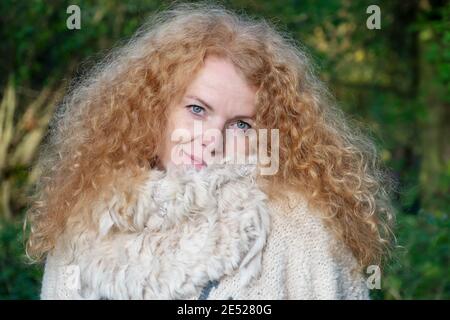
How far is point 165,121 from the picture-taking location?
279 centimetres

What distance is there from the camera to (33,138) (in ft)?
20.5

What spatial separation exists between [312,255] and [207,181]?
1.26 feet

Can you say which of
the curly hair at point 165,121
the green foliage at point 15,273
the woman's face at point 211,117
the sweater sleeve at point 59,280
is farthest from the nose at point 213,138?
the green foliage at point 15,273

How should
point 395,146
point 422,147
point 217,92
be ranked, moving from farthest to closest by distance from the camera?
point 395,146, point 422,147, point 217,92

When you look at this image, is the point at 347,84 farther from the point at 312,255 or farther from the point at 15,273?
the point at 312,255

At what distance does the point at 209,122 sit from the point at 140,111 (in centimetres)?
30

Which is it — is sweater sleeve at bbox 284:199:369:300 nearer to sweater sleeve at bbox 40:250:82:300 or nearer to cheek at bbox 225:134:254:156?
cheek at bbox 225:134:254:156

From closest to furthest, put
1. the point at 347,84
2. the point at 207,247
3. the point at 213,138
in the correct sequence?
the point at 207,247
the point at 213,138
the point at 347,84

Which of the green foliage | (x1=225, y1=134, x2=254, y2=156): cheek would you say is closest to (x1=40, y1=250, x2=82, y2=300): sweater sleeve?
(x1=225, y1=134, x2=254, y2=156): cheek

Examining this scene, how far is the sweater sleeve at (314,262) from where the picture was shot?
2.54 meters

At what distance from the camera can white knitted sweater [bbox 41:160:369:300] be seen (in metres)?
2.48

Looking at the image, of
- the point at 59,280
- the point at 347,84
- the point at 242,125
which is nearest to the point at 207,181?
the point at 242,125

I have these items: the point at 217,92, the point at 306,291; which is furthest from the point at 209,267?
the point at 217,92
